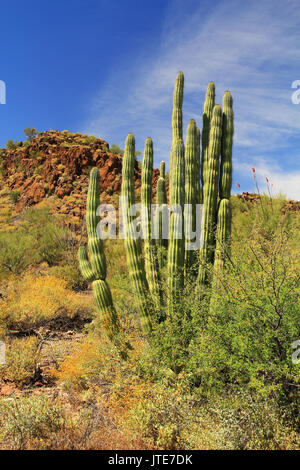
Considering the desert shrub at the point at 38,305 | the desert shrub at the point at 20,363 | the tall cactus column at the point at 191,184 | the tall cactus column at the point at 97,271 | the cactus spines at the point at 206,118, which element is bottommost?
the desert shrub at the point at 20,363

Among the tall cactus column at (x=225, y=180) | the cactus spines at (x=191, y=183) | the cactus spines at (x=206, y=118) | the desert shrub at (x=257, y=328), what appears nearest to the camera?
the desert shrub at (x=257, y=328)

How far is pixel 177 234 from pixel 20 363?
14.7 feet

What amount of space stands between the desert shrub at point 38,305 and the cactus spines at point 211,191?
17.1 feet

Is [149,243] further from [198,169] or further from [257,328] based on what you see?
[257,328]

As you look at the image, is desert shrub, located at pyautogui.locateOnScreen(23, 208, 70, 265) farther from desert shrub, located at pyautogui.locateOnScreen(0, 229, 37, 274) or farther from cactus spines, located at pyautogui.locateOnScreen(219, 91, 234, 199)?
cactus spines, located at pyautogui.locateOnScreen(219, 91, 234, 199)

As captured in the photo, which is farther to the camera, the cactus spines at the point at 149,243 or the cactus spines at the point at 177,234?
the cactus spines at the point at 149,243

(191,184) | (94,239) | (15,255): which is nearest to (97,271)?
(94,239)

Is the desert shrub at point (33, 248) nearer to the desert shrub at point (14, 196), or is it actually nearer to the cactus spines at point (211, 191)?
the cactus spines at point (211, 191)

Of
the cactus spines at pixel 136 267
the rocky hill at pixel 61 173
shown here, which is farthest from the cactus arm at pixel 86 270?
the rocky hill at pixel 61 173

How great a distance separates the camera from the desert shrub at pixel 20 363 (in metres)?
6.86

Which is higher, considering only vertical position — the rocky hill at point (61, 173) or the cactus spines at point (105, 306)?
the rocky hill at point (61, 173)

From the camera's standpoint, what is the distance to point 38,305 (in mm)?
9688

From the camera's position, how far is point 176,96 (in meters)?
7.90
